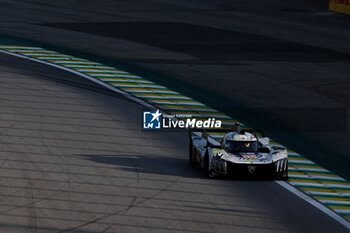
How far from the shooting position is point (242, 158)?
65.9 ft

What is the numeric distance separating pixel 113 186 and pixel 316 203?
5.75 m

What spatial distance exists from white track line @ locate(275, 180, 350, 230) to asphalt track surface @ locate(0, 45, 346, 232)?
260 mm

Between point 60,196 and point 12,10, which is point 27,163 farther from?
point 12,10

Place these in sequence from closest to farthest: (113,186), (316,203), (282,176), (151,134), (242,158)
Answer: (316,203)
(113,186)
(242,158)
(282,176)
(151,134)

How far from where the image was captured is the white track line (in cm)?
1780

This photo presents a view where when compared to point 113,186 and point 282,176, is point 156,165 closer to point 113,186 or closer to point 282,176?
point 113,186

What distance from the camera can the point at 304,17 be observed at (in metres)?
60.3

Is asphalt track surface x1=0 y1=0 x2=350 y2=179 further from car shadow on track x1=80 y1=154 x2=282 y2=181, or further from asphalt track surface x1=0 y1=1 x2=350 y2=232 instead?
car shadow on track x1=80 y1=154 x2=282 y2=181

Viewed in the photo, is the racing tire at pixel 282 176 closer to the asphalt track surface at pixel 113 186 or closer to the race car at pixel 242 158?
the race car at pixel 242 158

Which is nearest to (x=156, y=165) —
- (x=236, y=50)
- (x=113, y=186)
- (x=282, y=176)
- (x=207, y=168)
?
(x=207, y=168)

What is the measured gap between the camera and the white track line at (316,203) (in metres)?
17.8

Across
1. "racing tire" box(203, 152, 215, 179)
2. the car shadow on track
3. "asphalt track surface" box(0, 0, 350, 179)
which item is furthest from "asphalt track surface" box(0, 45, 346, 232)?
"asphalt track surface" box(0, 0, 350, 179)

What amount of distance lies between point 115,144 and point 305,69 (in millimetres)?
17755

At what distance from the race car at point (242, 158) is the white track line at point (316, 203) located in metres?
0.34
